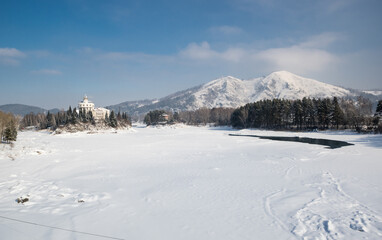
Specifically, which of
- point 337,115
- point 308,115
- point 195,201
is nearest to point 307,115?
point 308,115

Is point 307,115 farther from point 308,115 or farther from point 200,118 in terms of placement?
point 200,118

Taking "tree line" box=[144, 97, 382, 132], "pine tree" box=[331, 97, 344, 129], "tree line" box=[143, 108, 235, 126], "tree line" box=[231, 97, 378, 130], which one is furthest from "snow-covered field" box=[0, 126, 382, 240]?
"tree line" box=[143, 108, 235, 126]

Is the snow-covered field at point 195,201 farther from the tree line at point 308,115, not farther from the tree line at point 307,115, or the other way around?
the tree line at point 307,115

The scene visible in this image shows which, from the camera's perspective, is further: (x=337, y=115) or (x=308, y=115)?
(x=308, y=115)

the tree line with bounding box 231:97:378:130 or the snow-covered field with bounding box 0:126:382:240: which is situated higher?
the tree line with bounding box 231:97:378:130

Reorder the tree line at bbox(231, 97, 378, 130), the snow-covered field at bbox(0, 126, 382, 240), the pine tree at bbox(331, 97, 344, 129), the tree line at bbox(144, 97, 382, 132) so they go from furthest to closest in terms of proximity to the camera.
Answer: the tree line at bbox(231, 97, 378, 130) < the pine tree at bbox(331, 97, 344, 129) < the tree line at bbox(144, 97, 382, 132) < the snow-covered field at bbox(0, 126, 382, 240)

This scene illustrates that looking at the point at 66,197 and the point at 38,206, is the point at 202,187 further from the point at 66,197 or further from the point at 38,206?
the point at 38,206

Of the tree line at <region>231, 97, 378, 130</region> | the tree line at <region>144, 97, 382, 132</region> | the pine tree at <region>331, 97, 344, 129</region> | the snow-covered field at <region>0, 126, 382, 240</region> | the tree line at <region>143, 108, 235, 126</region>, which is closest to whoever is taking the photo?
the snow-covered field at <region>0, 126, 382, 240</region>

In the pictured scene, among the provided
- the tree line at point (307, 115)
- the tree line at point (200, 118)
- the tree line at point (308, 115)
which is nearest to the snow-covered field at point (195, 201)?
the tree line at point (308, 115)

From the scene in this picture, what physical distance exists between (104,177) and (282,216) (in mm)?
12335

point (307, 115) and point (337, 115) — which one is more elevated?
point (307, 115)

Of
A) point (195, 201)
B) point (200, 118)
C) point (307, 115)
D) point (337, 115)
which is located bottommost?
point (195, 201)

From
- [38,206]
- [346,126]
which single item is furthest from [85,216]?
[346,126]

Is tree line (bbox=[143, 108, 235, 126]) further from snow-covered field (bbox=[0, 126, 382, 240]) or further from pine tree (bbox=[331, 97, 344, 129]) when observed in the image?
snow-covered field (bbox=[0, 126, 382, 240])
